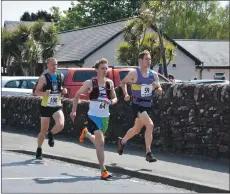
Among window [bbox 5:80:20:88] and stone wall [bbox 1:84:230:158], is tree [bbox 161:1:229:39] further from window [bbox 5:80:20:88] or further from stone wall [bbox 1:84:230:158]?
stone wall [bbox 1:84:230:158]

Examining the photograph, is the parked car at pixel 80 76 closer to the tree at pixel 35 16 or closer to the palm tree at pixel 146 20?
the palm tree at pixel 146 20

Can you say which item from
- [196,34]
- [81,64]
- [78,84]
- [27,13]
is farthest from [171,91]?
[27,13]

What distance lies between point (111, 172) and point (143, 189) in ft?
4.97

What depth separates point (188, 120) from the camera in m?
10.9

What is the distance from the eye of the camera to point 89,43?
133 ft

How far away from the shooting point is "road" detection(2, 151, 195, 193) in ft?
26.3

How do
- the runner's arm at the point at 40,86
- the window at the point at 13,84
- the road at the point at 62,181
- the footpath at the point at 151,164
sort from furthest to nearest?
1. the window at the point at 13,84
2. the runner's arm at the point at 40,86
3. the footpath at the point at 151,164
4. the road at the point at 62,181

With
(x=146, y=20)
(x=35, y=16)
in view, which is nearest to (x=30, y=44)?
(x=146, y=20)

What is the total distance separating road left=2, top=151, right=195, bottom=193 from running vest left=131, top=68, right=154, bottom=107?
143cm

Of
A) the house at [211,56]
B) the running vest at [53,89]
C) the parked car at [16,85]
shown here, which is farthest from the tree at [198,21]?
the running vest at [53,89]

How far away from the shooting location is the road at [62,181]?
26.3 ft

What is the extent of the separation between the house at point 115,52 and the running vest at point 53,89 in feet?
85.9

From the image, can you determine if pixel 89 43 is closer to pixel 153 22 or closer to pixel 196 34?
pixel 153 22

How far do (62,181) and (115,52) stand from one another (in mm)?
31710
